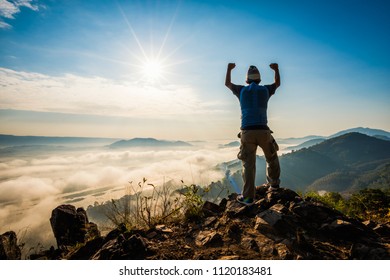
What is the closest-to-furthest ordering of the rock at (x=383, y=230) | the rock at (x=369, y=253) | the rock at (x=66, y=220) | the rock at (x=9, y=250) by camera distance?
the rock at (x=369, y=253)
the rock at (x=383, y=230)
the rock at (x=9, y=250)
the rock at (x=66, y=220)

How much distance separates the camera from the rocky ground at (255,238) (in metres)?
3.68

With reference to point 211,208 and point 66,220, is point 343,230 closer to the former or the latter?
point 211,208

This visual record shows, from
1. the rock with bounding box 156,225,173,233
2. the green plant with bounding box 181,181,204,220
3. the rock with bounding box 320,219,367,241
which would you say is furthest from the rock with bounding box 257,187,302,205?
the rock with bounding box 156,225,173,233

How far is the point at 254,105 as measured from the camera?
543 cm

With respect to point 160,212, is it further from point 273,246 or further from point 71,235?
point 71,235

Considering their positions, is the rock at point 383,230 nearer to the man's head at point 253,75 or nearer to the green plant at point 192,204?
the green plant at point 192,204

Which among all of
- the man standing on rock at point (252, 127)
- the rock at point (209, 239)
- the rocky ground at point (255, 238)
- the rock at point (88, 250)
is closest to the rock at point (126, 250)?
the rocky ground at point (255, 238)

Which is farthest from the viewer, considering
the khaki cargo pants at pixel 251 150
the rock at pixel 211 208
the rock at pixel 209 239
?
the rock at pixel 211 208

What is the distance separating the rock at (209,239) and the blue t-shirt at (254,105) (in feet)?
8.42

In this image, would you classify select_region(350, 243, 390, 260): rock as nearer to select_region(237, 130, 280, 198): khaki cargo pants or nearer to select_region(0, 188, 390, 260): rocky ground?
select_region(0, 188, 390, 260): rocky ground

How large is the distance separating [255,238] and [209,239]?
84 centimetres
